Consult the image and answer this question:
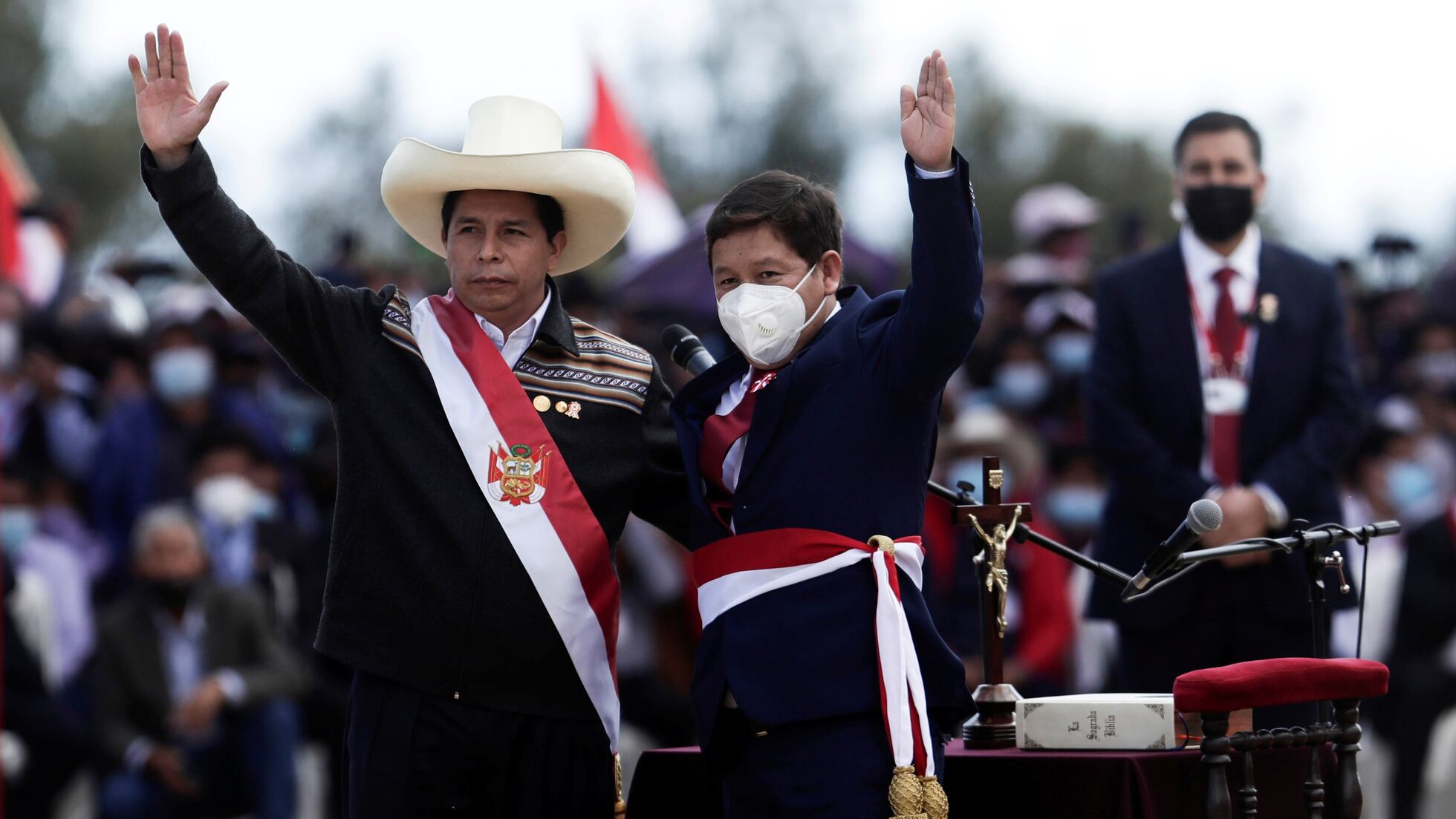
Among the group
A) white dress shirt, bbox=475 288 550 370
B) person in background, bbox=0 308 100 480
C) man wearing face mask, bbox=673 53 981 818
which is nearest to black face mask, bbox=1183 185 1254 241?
man wearing face mask, bbox=673 53 981 818

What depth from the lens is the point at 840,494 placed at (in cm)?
417

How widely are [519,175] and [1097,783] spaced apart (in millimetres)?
2059

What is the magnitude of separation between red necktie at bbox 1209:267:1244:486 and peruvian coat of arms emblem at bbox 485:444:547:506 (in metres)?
2.35

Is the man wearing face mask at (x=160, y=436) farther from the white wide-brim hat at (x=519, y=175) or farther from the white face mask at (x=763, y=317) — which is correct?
the white face mask at (x=763, y=317)

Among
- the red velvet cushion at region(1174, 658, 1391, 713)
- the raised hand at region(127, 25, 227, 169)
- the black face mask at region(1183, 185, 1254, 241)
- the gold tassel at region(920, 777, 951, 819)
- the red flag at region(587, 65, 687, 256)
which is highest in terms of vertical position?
the red flag at region(587, 65, 687, 256)

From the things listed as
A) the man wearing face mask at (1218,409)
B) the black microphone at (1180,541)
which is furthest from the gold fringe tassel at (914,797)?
the man wearing face mask at (1218,409)

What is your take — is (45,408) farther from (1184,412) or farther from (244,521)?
(1184,412)

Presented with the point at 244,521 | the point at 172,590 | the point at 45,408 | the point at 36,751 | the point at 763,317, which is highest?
the point at 45,408

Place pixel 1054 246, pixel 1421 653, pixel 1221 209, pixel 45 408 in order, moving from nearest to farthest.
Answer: pixel 1221 209
pixel 1421 653
pixel 45 408
pixel 1054 246

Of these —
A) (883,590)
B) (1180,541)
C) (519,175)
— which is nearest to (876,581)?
(883,590)

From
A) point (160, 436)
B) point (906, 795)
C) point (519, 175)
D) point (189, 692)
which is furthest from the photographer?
point (160, 436)

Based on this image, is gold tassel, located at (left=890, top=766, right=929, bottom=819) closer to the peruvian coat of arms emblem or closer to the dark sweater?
the dark sweater

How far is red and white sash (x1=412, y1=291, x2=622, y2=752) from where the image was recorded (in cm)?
455

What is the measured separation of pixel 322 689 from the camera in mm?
9555
